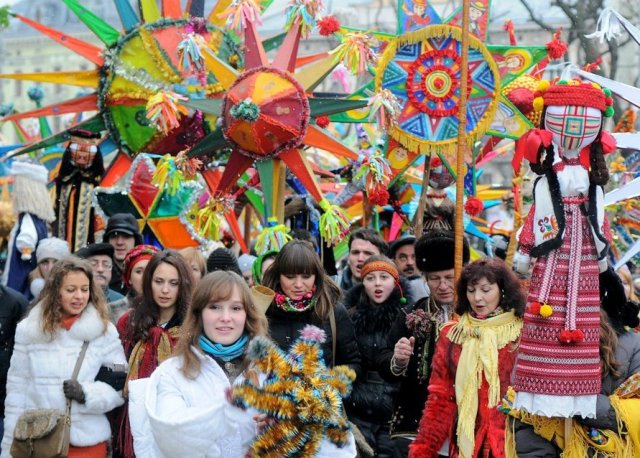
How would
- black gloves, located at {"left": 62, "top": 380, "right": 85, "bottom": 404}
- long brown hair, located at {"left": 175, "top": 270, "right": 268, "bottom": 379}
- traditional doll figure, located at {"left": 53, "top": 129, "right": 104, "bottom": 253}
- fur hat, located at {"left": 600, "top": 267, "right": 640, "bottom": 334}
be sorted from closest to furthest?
1. long brown hair, located at {"left": 175, "top": 270, "right": 268, "bottom": 379}
2. fur hat, located at {"left": 600, "top": 267, "right": 640, "bottom": 334}
3. black gloves, located at {"left": 62, "top": 380, "right": 85, "bottom": 404}
4. traditional doll figure, located at {"left": 53, "top": 129, "right": 104, "bottom": 253}

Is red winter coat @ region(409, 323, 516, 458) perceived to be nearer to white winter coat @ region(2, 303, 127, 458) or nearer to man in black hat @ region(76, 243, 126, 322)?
white winter coat @ region(2, 303, 127, 458)

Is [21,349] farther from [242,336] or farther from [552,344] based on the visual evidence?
[552,344]

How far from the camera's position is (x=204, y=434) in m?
4.35

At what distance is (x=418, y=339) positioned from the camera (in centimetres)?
636

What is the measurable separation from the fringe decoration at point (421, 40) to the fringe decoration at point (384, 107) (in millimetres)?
214

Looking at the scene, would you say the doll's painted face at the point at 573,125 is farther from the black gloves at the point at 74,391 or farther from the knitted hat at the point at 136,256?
the knitted hat at the point at 136,256

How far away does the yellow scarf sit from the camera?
556 centimetres

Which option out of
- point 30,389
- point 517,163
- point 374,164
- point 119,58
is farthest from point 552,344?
point 119,58

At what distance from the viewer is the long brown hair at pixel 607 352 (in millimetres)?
5535

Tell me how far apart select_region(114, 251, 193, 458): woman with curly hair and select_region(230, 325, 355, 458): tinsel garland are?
189cm

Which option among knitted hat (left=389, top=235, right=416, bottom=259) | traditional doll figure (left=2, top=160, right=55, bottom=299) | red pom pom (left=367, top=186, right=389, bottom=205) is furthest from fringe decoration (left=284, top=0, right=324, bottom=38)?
traditional doll figure (left=2, top=160, right=55, bottom=299)

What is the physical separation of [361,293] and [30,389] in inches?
84.1

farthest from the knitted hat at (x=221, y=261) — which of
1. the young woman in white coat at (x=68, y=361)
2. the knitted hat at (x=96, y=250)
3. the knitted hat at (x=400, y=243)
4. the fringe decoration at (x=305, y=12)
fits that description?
the fringe decoration at (x=305, y=12)

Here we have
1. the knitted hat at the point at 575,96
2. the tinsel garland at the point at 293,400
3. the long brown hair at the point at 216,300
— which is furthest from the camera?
the knitted hat at the point at 575,96
